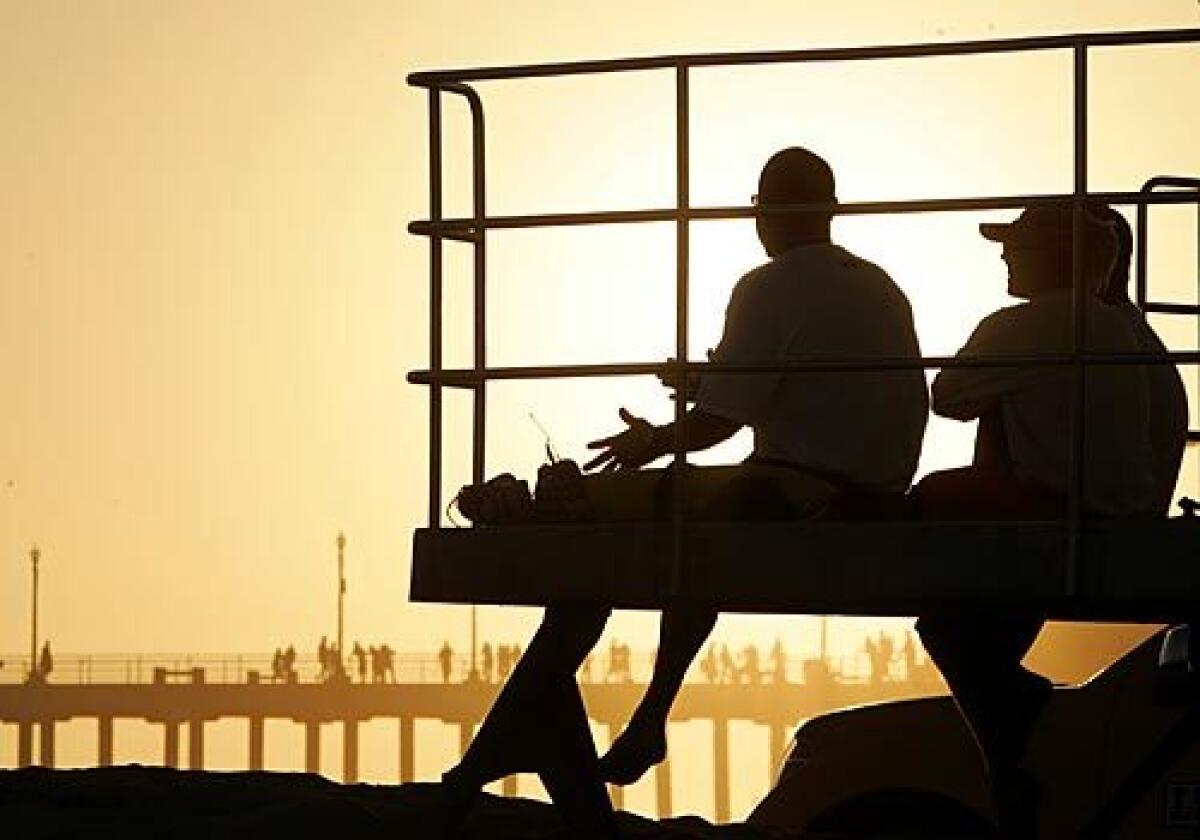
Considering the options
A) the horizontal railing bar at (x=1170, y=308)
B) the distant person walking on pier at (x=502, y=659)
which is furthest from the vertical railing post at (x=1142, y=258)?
the distant person walking on pier at (x=502, y=659)

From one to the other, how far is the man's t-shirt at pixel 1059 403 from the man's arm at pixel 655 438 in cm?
62

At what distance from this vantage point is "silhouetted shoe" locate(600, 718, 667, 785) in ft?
39.4

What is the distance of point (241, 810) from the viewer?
513 inches

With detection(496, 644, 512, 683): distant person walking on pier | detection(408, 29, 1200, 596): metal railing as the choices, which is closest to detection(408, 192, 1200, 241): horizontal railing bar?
detection(408, 29, 1200, 596): metal railing

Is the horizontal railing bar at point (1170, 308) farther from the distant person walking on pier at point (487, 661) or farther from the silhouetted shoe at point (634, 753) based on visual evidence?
the distant person walking on pier at point (487, 661)

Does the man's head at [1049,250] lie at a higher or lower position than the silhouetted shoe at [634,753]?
higher

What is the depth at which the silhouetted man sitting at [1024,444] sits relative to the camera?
11164 mm

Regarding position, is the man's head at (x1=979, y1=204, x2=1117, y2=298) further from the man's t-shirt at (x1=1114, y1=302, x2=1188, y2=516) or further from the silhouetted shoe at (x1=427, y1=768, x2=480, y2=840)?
the silhouetted shoe at (x1=427, y1=768, x2=480, y2=840)

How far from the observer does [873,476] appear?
1125 centimetres

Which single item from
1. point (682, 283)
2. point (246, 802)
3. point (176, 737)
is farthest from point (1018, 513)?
point (176, 737)

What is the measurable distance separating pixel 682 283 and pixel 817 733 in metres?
2.12

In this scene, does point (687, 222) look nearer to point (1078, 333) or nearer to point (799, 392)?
point (799, 392)

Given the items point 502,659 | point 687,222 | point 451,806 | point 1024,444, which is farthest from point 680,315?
point 502,659

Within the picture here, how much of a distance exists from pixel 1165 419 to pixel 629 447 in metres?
1.53
